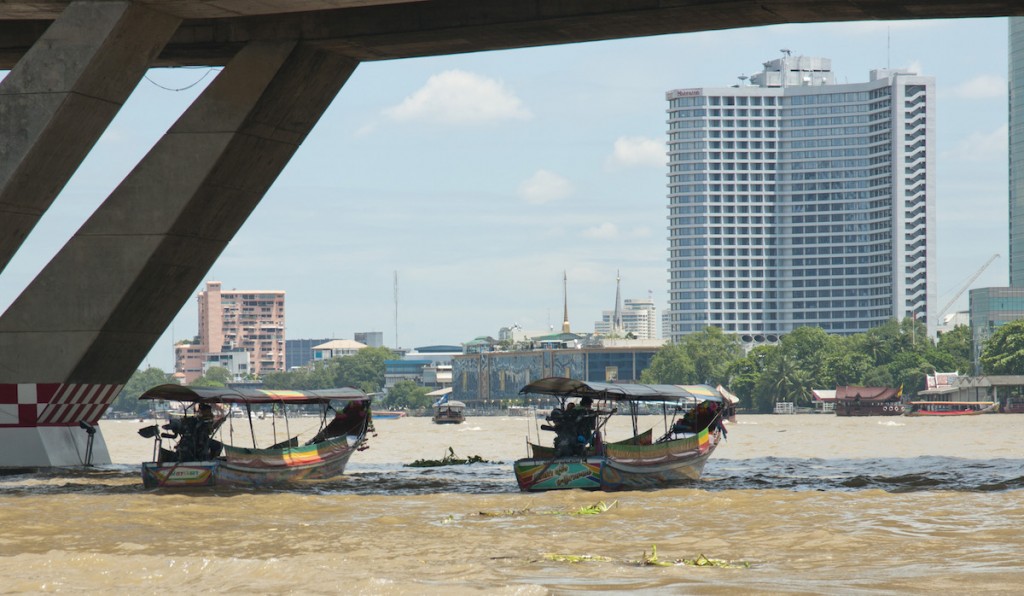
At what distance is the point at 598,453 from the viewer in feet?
88.4

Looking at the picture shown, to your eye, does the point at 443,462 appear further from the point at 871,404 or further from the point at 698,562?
the point at 871,404

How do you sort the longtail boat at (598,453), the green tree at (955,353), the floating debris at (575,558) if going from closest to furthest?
the floating debris at (575,558) → the longtail boat at (598,453) → the green tree at (955,353)

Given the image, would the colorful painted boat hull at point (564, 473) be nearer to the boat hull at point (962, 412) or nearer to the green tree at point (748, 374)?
the boat hull at point (962, 412)

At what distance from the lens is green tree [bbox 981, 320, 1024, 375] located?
147750 mm

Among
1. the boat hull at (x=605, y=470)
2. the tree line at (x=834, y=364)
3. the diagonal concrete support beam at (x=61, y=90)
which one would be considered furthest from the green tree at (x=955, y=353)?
the diagonal concrete support beam at (x=61, y=90)

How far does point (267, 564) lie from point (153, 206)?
13156 millimetres

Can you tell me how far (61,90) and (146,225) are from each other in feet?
16.8

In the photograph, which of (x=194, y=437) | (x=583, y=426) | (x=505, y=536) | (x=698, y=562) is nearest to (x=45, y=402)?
(x=194, y=437)

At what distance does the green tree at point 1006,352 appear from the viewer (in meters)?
148

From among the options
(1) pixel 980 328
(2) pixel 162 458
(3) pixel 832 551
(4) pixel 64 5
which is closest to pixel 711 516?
(3) pixel 832 551

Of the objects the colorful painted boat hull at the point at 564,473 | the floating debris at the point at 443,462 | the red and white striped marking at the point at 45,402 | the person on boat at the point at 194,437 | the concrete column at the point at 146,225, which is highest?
the concrete column at the point at 146,225

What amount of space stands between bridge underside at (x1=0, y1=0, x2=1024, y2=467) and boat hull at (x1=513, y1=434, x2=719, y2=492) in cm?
803

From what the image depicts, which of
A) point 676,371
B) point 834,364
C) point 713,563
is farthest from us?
point 676,371

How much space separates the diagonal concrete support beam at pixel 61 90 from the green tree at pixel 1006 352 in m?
139
